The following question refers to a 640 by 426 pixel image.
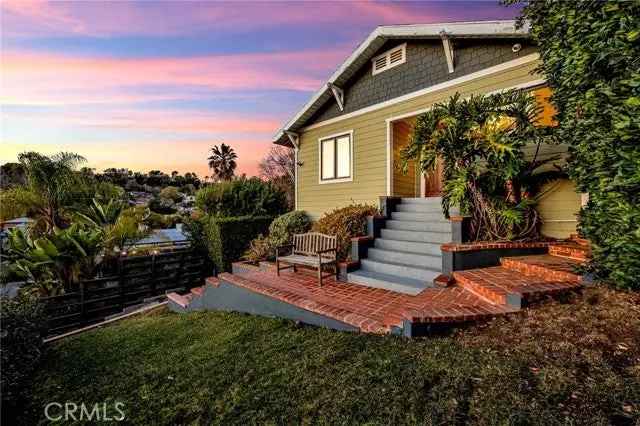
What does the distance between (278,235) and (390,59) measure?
21.1 feet

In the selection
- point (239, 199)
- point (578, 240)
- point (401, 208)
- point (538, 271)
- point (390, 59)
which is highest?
point (390, 59)

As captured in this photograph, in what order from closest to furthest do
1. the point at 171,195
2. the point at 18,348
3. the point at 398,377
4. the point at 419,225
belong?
the point at 398,377
the point at 18,348
the point at 419,225
the point at 171,195

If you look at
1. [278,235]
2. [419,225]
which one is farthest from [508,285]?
[278,235]

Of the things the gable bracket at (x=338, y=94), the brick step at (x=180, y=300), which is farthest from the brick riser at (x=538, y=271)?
the brick step at (x=180, y=300)

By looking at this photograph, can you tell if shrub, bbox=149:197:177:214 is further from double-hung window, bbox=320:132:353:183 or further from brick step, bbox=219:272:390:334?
brick step, bbox=219:272:390:334

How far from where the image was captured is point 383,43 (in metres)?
8.58

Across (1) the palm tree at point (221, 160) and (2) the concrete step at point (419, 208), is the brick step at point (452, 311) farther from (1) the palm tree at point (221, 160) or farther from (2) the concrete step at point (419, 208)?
(1) the palm tree at point (221, 160)

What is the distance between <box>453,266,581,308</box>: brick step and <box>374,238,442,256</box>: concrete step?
938 millimetres

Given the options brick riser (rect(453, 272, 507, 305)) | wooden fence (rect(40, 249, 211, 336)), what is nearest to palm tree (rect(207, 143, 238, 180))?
wooden fence (rect(40, 249, 211, 336))

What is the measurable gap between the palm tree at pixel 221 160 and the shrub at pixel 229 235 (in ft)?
125

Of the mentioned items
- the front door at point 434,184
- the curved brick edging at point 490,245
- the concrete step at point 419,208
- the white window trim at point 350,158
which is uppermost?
the white window trim at point 350,158

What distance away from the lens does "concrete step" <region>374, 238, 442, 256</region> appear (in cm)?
576

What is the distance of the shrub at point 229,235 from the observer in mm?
10898

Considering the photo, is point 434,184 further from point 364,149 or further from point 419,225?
point 419,225
